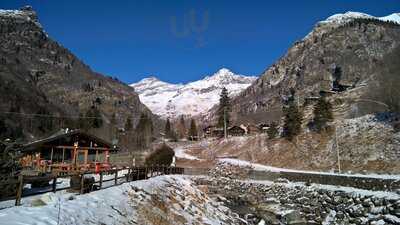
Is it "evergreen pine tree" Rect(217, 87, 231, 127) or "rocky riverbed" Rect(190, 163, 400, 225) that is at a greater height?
"evergreen pine tree" Rect(217, 87, 231, 127)

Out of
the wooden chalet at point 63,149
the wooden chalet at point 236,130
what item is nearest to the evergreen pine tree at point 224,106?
the wooden chalet at point 236,130

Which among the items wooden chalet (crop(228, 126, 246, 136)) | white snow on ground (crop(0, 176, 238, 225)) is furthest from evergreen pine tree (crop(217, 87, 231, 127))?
white snow on ground (crop(0, 176, 238, 225))

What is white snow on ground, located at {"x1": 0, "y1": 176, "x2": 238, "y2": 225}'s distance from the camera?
40.4 ft

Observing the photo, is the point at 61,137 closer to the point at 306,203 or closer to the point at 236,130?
the point at 306,203

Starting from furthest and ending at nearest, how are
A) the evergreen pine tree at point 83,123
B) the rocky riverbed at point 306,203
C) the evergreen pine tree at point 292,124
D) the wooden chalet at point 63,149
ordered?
the evergreen pine tree at point 83,123, the evergreen pine tree at point 292,124, the wooden chalet at point 63,149, the rocky riverbed at point 306,203

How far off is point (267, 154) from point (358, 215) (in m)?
43.3

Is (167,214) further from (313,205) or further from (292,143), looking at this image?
(292,143)

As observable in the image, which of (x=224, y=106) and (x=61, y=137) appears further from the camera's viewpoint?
(x=224, y=106)

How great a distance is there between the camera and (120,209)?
1700 centimetres

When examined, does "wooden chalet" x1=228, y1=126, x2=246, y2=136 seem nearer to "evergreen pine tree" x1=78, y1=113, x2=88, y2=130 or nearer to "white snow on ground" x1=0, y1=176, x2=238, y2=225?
"evergreen pine tree" x1=78, y1=113, x2=88, y2=130

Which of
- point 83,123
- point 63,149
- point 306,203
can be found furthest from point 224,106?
point 306,203

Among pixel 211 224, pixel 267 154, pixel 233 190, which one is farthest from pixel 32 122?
pixel 211 224

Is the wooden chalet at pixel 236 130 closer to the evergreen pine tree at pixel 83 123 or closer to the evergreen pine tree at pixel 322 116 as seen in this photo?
the evergreen pine tree at pixel 83 123

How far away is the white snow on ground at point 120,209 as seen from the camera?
12320 millimetres
